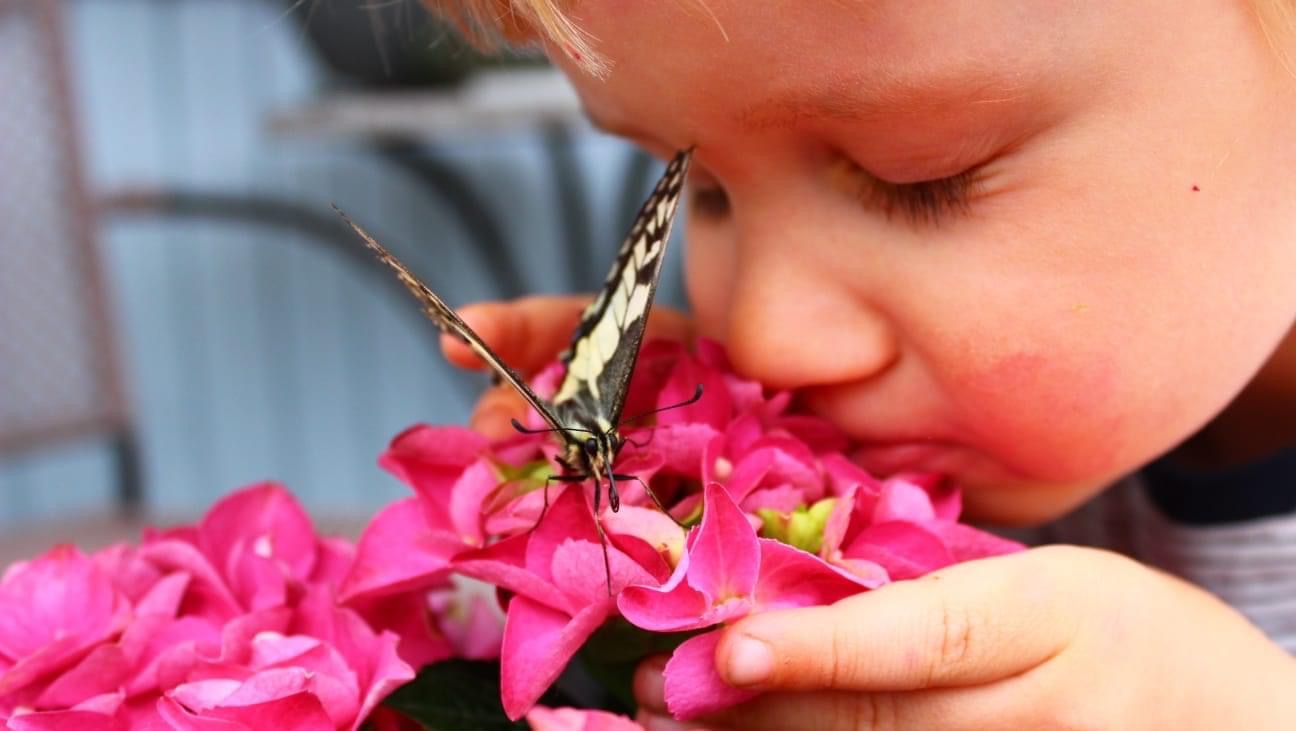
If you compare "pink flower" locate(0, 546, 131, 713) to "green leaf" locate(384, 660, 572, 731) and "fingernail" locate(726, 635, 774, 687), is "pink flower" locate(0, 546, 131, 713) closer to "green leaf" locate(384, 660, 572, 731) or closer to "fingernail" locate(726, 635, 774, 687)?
"green leaf" locate(384, 660, 572, 731)

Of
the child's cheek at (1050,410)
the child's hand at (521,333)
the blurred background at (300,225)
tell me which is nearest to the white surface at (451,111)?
the blurred background at (300,225)

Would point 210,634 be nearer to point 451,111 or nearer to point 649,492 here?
point 649,492

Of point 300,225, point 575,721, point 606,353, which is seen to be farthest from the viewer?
point 300,225

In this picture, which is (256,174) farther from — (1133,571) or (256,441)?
(1133,571)

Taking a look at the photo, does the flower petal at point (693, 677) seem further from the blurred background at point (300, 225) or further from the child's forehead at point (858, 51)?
the blurred background at point (300, 225)

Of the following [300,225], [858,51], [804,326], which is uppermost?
[858,51]

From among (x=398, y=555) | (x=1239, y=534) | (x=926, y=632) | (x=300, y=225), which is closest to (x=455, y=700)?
(x=398, y=555)

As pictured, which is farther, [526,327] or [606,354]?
[526,327]
